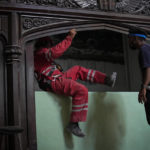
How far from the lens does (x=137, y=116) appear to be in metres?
3.15

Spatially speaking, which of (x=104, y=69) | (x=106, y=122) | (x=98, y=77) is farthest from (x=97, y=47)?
(x=106, y=122)

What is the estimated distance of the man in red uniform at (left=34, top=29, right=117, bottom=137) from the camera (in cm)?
281

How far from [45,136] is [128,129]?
83 centimetres

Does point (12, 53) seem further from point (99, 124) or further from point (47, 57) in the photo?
point (99, 124)

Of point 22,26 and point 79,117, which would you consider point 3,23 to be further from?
point 79,117

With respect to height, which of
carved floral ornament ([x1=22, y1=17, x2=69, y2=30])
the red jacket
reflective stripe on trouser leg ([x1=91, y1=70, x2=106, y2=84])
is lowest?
reflective stripe on trouser leg ([x1=91, y1=70, x2=106, y2=84])

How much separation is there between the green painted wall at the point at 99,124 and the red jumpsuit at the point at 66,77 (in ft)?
0.35

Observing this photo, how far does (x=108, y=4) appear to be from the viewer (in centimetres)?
315

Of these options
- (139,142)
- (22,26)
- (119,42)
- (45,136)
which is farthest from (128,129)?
(119,42)

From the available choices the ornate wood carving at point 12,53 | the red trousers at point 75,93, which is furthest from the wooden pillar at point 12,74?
the red trousers at point 75,93

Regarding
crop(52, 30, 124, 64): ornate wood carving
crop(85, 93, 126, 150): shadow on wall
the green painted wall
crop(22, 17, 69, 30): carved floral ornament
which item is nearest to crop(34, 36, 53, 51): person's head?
crop(22, 17, 69, 30): carved floral ornament

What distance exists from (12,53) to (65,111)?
27.2 inches

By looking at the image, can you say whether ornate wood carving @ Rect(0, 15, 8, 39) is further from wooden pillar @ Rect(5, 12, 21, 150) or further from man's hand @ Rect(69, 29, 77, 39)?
man's hand @ Rect(69, 29, 77, 39)

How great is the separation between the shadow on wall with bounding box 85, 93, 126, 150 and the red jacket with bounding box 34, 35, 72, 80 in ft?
1.62
